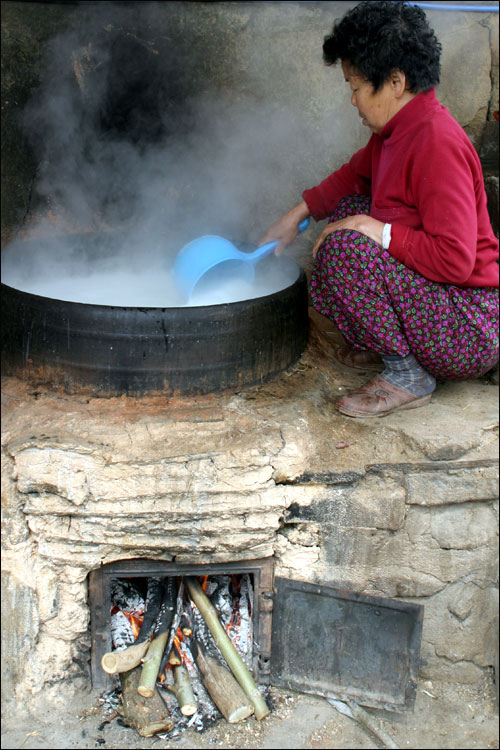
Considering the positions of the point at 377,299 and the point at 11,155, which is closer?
the point at 377,299

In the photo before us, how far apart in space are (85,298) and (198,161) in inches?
39.2

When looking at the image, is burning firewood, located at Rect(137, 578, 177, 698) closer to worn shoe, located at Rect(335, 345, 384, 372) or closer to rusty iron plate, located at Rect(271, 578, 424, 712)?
rusty iron plate, located at Rect(271, 578, 424, 712)

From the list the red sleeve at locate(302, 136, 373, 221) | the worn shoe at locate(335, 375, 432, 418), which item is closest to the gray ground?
the worn shoe at locate(335, 375, 432, 418)

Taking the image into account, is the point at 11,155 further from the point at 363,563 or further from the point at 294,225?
the point at 363,563

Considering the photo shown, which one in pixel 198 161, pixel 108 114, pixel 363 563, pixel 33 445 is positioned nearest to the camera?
pixel 33 445

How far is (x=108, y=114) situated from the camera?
299cm

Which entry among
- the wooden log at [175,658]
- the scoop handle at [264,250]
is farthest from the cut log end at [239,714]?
the scoop handle at [264,250]

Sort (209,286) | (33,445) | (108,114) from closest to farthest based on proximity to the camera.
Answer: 1. (33,445)
2. (209,286)
3. (108,114)

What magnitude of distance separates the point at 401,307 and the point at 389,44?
0.70 meters

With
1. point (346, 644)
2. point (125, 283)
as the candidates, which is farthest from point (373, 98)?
point (346, 644)

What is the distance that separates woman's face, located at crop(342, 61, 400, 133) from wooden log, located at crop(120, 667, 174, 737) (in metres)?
1.73

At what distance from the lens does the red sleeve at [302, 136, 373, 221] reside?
8.04ft

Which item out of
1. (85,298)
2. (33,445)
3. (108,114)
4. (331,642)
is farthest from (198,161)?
(331,642)

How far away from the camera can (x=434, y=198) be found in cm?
193
